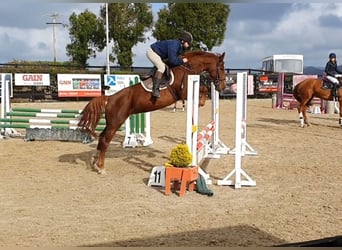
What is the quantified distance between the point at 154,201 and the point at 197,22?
27124mm

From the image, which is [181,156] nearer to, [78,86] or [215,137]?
[215,137]

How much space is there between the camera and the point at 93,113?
7.82 m

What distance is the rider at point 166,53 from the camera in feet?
22.8

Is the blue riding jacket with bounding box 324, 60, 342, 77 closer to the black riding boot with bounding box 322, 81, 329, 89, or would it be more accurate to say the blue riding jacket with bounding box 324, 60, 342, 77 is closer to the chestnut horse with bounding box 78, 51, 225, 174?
the black riding boot with bounding box 322, 81, 329, 89

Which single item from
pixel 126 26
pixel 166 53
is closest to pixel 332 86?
pixel 166 53

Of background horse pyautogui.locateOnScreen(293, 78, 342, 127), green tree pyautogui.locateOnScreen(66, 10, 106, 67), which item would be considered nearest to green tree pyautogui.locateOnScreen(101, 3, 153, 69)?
green tree pyautogui.locateOnScreen(66, 10, 106, 67)

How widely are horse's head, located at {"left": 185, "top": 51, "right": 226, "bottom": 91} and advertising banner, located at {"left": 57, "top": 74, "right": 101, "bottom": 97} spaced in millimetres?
18722

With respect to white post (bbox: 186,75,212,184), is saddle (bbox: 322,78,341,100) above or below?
above

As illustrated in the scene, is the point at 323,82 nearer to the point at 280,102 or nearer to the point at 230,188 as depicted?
the point at 280,102

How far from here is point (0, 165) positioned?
822 cm

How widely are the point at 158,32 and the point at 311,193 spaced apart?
94.0 ft

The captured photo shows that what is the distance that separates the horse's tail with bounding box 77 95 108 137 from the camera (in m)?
7.79

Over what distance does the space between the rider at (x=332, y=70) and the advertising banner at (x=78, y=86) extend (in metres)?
14.1

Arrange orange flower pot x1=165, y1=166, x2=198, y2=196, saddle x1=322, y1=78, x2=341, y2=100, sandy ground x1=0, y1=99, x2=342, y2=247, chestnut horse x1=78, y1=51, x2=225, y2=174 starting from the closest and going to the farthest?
sandy ground x1=0, y1=99, x2=342, y2=247 → orange flower pot x1=165, y1=166, x2=198, y2=196 → chestnut horse x1=78, y1=51, x2=225, y2=174 → saddle x1=322, y1=78, x2=341, y2=100
